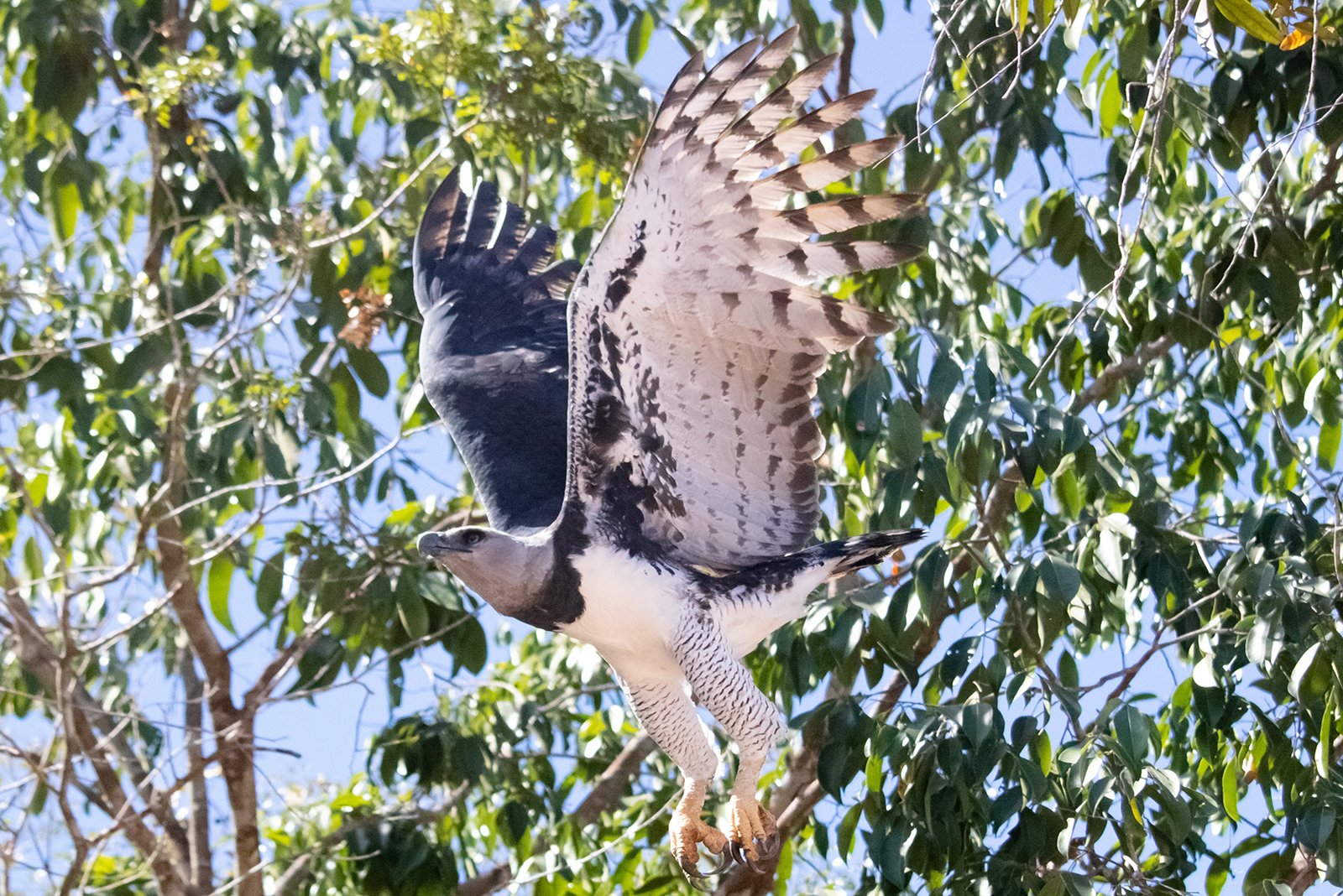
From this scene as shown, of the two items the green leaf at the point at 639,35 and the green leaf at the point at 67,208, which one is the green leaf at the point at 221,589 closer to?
the green leaf at the point at 67,208

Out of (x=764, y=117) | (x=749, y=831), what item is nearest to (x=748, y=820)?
(x=749, y=831)

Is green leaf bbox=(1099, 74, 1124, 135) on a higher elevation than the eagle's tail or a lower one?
higher

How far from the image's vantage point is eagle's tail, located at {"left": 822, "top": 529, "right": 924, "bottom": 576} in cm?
305

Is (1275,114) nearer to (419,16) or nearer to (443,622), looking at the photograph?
(419,16)

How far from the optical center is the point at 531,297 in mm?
3744

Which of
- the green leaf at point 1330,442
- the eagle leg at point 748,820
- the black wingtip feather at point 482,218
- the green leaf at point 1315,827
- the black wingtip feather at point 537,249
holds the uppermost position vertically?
the black wingtip feather at point 482,218

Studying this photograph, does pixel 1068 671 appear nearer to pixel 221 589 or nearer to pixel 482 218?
pixel 482 218

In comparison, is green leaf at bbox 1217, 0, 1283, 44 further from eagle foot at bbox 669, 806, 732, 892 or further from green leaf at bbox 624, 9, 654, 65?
green leaf at bbox 624, 9, 654, 65

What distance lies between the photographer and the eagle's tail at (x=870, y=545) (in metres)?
3.05

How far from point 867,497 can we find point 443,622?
134 centimetres

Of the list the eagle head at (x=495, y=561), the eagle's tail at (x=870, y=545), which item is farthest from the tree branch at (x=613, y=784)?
the eagle head at (x=495, y=561)

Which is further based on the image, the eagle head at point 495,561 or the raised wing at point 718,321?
the eagle head at point 495,561

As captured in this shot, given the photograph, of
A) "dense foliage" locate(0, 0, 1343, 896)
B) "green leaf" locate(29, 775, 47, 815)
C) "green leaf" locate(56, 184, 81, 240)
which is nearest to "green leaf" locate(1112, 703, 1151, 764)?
"dense foliage" locate(0, 0, 1343, 896)

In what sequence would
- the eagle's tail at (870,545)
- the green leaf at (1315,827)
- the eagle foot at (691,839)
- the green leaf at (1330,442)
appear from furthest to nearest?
the green leaf at (1330,442) → the green leaf at (1315,827) → the eagle foot at (691,839) → the eagle's tail at (870,545)
